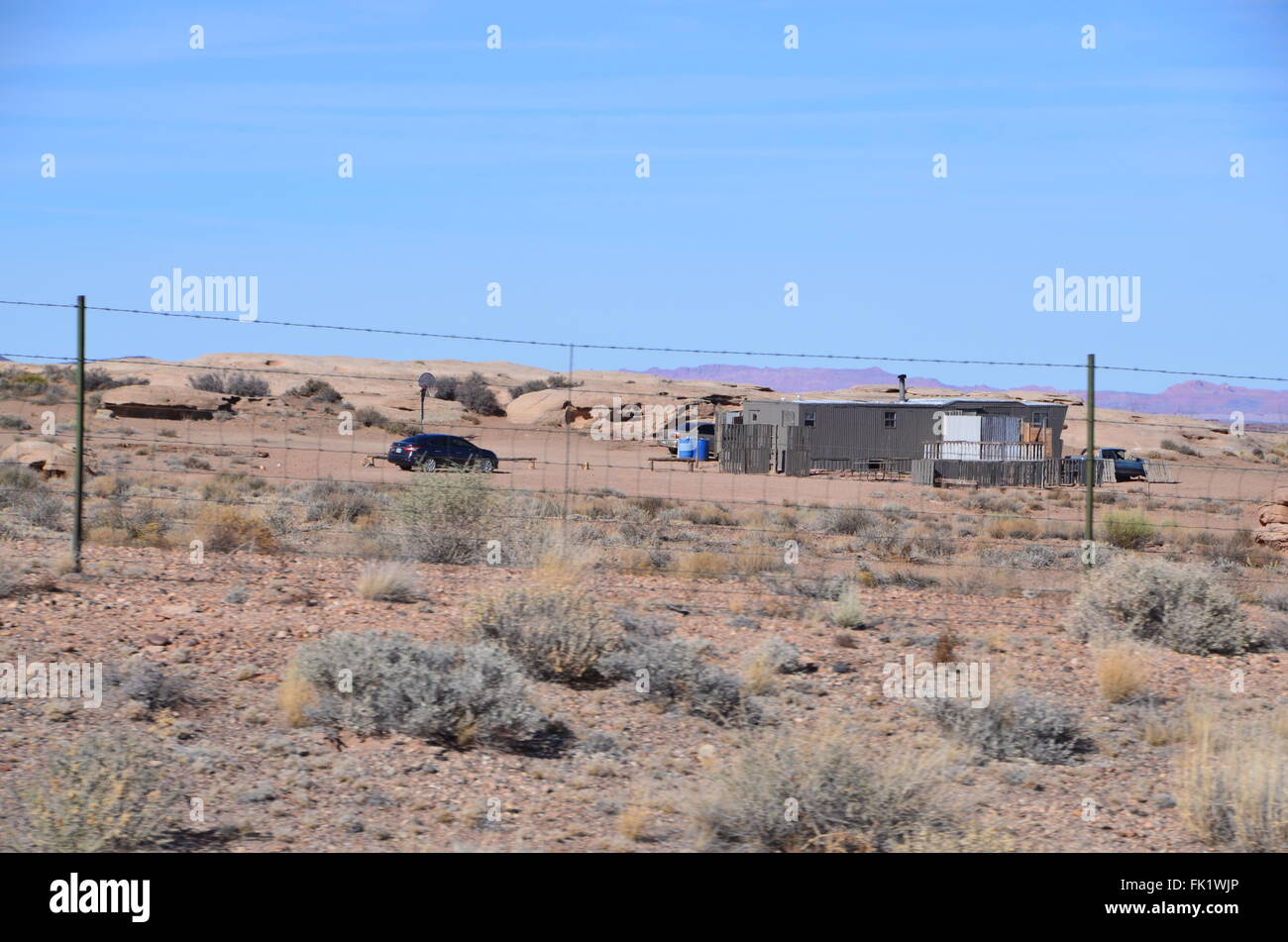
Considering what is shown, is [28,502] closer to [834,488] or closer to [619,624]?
[619,624]

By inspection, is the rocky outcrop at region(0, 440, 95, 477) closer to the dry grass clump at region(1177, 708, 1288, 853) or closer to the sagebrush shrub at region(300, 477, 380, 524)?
the sagebrush shrub at region(300, 477, 380, 524)

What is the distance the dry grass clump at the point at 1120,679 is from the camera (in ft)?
32.1

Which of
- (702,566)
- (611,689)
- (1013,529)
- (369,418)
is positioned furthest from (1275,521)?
(369,418)

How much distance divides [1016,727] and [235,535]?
10.6m

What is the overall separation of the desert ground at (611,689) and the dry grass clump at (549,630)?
0.10 ft

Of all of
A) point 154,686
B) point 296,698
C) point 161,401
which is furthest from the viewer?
point 161,401

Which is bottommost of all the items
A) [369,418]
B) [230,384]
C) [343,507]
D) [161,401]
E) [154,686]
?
[154,686]

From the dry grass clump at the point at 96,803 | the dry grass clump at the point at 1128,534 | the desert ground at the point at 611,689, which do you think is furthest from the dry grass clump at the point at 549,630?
the dry grass clump at the point at 1128,534

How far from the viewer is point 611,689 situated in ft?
32.0

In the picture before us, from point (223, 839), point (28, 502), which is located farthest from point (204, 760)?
point (28, 502)

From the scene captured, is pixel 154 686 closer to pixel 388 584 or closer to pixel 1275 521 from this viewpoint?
pixel 388 584

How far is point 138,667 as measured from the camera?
28.8 feet

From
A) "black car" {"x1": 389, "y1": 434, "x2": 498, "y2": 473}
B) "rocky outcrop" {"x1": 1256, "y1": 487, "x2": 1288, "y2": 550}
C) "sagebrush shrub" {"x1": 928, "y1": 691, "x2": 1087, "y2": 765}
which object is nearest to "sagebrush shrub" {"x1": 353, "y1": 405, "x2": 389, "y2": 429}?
"black car" {"x1": 389, "y1": 434, "x2": 498, "y2": 473}

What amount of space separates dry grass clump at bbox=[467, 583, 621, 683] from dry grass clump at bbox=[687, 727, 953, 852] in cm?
327
